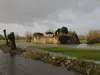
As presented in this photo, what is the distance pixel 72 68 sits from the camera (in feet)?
108

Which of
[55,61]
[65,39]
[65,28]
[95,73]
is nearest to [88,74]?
[95,73]

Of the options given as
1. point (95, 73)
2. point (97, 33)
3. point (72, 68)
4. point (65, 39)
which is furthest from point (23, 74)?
point (97, 33)

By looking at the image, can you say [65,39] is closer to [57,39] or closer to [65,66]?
[57,39]

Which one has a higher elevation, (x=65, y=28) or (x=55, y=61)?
(x=65, y=28)

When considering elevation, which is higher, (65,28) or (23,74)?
(65,28)

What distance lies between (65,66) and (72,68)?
2.48m

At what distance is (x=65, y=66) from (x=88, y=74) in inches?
295

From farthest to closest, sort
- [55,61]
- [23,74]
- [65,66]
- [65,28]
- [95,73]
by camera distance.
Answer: [65,28] < [55,61] < [65,66] < [23,74] < [95,73]

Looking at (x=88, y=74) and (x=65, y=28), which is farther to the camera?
(x=65, y=28)

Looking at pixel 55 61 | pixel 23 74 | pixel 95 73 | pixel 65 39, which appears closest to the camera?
pixel 95 73

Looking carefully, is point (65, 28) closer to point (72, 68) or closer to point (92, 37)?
point (92, 37)

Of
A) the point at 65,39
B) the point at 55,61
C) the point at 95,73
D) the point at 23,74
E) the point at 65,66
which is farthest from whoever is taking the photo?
the point at 65,39

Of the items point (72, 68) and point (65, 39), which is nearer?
point (72, 68)

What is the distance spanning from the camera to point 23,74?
Answer: 102ft
